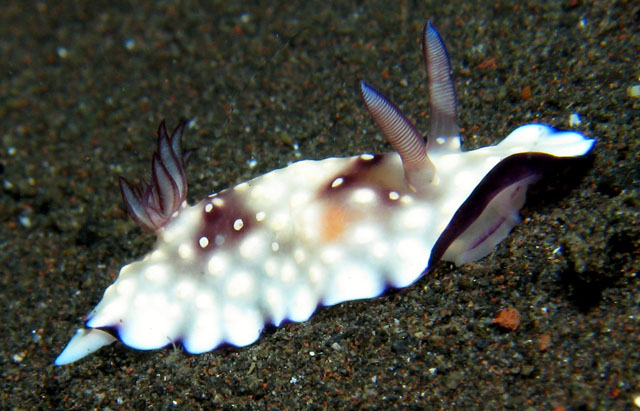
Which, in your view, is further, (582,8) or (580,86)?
(582,8)

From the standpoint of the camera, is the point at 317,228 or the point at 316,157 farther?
the point at 316,157

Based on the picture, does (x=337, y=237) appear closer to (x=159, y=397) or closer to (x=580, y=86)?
(x=159, y=397)

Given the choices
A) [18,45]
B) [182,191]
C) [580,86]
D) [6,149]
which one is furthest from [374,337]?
[18,45]

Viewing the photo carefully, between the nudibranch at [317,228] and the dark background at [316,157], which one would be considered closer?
the dark background at [316,157]

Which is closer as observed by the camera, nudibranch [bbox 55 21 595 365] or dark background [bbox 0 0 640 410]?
dark background [bbox 0 0 640 410]
